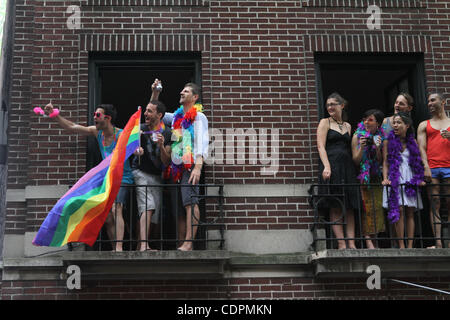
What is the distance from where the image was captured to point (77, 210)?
27.7ft

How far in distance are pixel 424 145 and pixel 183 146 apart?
3.10 metres

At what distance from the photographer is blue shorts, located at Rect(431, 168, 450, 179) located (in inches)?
362

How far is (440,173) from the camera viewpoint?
9.22 meters

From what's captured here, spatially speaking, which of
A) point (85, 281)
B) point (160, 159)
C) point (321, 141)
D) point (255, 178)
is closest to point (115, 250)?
point (85, 281)

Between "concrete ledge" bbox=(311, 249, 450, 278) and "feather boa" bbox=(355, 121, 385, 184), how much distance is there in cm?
111

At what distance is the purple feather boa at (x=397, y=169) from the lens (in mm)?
8984

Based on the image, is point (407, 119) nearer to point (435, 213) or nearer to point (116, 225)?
point (435, 213)

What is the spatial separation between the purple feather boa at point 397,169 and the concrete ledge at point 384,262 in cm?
56

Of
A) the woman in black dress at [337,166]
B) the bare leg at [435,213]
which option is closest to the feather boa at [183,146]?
the woman in black dress at [337,166]

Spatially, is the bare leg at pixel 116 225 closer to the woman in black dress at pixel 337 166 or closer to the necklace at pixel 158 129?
the necklace at pixel 158 129

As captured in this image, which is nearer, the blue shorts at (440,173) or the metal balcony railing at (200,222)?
Answer: the metal balcony railing at (200,222)

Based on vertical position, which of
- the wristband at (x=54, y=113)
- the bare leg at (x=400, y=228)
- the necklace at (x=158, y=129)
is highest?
the wristband at (x=54, y=113)


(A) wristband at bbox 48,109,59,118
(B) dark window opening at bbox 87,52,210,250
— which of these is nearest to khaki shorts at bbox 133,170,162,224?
(B) dark window opening at bbox 87,52,210,250
